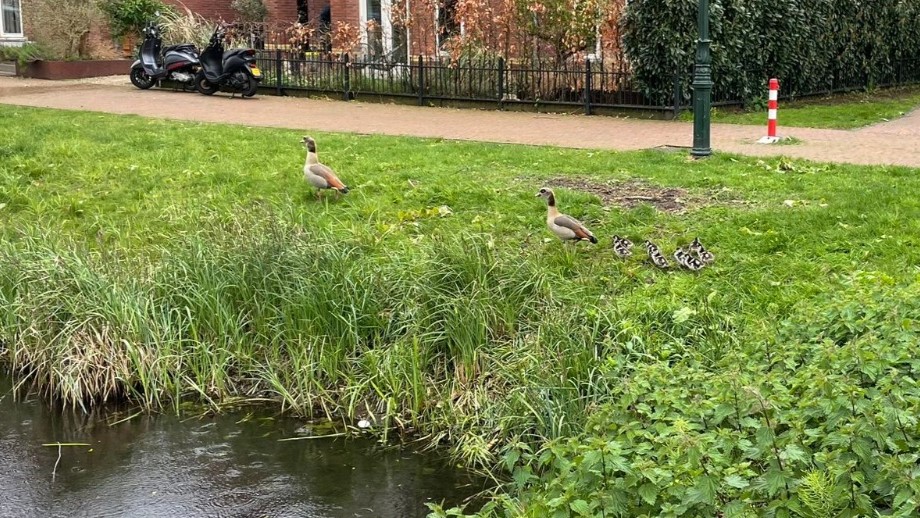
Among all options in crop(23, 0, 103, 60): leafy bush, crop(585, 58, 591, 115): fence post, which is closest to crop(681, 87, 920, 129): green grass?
crop(585, 58, 591, 115): fence post

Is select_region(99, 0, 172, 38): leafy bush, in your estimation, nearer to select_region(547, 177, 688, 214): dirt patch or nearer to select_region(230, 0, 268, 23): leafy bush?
select_region(230, 0, 268, 23): leafy bush

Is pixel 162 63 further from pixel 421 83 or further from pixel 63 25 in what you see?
pixel 421 83

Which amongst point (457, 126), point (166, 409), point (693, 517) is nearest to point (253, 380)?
point (166, 409)

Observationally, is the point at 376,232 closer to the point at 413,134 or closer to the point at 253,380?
the point at 253,380

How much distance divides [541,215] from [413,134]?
207 inches

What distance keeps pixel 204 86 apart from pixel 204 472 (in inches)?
559

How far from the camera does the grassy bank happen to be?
3.92m

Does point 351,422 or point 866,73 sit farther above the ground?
point 866,73

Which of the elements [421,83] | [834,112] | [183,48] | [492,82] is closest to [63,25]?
[183,48]

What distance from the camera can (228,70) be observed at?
18250 millimetres

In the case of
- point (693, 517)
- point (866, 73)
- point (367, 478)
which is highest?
point (866, 73)

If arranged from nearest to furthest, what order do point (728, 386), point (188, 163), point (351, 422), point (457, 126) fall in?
point (728, 386) → point (351, 422) → point (188, 163) → point (457, 126)

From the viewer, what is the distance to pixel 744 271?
7.20m

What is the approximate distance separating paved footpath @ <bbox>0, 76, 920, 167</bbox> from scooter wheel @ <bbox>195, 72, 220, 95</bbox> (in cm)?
19
